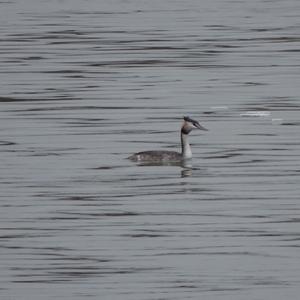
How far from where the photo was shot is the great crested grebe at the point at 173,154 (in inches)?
784

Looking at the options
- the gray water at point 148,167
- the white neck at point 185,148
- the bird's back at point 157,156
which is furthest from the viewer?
the white neck at point 185,148

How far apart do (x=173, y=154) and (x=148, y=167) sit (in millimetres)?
419

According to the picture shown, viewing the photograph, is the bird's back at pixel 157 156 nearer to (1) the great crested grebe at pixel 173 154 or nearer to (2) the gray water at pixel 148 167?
(1) the great crested grebe at pixel 173 154

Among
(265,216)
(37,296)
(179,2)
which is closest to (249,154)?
(265,216)

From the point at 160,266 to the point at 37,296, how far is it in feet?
4.81

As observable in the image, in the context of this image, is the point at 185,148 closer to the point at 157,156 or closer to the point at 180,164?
the point at 180,164

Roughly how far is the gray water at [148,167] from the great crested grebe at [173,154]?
132mm

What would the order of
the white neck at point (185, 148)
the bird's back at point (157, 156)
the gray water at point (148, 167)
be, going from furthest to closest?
the white neck at point (185, 148), the bird's back at point (157, 156), the gray water at point (148, 167)

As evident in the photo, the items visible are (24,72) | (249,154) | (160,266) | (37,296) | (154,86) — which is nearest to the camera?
(37,296)

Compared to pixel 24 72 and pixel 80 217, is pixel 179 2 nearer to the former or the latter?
pixel 24 72

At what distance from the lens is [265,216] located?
16188 millimetres

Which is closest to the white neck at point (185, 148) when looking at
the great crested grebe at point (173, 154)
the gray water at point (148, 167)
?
the great crested grebe at point (173, 154)

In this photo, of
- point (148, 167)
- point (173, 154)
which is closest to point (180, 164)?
point (173, 154)

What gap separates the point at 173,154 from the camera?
20375 mm
